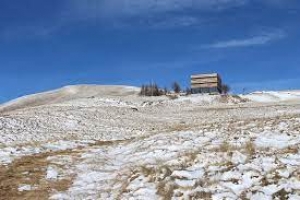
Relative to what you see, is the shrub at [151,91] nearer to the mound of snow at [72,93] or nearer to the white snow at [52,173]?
the mound of snow at [72,93]

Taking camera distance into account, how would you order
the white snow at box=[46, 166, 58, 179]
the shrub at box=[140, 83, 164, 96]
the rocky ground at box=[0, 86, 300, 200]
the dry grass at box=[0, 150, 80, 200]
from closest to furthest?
1. the rocky ground at box=[0, 86, 300, 200]
2. the dry grass at box=[0, 150, 80, 200]
3. the white snow at box=[46, 166, 58, 179]
4. the shrub at box=[140, 83, 164, 96]

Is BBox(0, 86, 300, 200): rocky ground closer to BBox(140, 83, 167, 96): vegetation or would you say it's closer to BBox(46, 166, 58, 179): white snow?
BBox(46, 166, 58, 179): white snow

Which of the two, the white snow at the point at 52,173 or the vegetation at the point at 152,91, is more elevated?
the vegetation at the point at 152,91

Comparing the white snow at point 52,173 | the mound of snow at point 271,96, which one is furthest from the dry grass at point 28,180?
the mound of snow at point 271,96

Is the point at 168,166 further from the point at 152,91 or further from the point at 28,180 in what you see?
the point at 152,91

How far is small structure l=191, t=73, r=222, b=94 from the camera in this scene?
100 meters

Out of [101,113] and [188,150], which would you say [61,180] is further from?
[101,113]

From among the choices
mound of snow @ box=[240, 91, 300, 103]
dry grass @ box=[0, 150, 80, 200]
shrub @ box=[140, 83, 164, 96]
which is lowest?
dry grass @ box=[0, 150, 80, 200]

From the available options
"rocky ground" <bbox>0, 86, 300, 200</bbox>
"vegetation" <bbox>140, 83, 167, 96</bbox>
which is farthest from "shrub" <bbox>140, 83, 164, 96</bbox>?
"rocky ground" <bbox>0, 86, 300, 200</bbox>

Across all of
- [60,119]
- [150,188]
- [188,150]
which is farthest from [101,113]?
[150,188]

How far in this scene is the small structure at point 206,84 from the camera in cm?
10044

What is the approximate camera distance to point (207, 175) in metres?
16.9

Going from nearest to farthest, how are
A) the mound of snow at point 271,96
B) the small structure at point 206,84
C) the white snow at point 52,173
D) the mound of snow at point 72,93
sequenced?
the white snow at point 52,173 < the mound of snow at point 271,96 < the small structure at point 206,84 < the mound of snow at point 72,93

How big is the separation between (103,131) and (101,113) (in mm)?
14035
